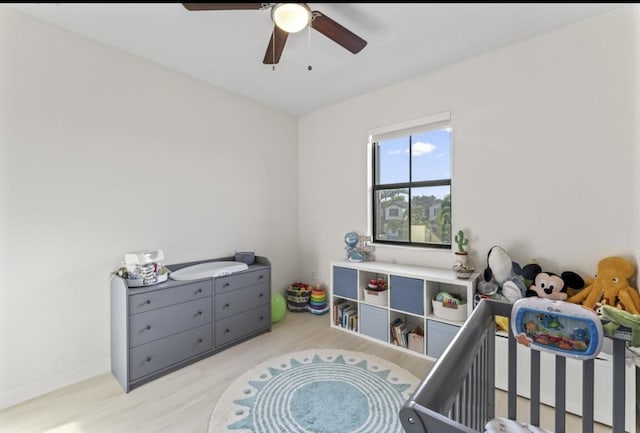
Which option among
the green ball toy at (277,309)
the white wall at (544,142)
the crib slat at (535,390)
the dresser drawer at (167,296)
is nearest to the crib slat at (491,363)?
the crib slat at (535,390)

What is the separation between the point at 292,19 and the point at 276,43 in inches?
12.4

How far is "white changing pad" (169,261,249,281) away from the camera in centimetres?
226

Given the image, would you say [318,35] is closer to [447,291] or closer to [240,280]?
[240,280]

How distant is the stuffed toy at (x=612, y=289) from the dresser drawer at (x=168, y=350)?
8.96 feet

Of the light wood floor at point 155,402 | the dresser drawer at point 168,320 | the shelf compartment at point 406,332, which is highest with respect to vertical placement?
the dresser drawer at point 168,320

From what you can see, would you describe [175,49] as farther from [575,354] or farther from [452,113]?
[575,354]

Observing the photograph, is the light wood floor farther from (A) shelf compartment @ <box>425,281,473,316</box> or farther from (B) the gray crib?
(B) the gray crib

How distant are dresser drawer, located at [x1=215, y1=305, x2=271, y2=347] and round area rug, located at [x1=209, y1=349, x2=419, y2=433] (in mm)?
467

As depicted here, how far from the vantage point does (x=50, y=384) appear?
6.19 feet

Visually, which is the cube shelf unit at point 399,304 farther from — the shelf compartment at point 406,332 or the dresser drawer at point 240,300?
the dresser drawer at point 240,300

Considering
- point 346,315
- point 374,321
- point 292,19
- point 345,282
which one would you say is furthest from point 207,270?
point 292,19

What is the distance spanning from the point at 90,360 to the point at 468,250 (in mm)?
3162

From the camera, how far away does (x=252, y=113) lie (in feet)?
10.4

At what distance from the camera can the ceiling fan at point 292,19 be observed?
4.64 ft
